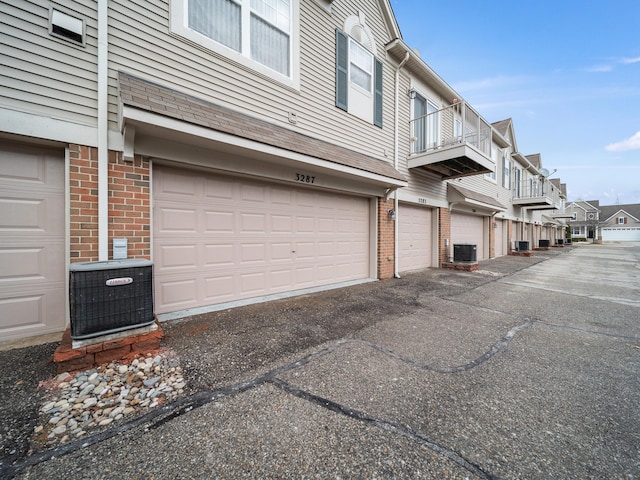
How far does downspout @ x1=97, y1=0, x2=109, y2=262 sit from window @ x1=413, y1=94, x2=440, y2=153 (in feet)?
24.8

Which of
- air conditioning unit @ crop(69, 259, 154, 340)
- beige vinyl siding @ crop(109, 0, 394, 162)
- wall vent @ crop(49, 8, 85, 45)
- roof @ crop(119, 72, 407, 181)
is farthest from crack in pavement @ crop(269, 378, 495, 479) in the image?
wall vent @ crop(49, 8, 85, 45)

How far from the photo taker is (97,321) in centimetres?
253

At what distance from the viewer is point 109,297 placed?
8.54 ft

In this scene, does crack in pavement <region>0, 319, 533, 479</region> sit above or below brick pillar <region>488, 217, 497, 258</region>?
below

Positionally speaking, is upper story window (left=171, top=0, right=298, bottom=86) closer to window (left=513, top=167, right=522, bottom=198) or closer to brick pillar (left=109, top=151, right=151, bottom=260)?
brick pillar (left=109, top=151, right=151, bottom=260)

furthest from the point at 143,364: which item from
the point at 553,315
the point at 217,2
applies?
the point at 553,315

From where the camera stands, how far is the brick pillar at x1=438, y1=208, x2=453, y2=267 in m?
9.14

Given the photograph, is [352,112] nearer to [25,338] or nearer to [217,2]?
[217,2]

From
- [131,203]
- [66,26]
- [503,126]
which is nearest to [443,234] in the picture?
[131,203]

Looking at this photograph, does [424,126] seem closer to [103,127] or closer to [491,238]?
[491,238]

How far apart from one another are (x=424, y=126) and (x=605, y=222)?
67.3 m

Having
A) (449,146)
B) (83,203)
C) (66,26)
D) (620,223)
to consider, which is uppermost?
(620,223)

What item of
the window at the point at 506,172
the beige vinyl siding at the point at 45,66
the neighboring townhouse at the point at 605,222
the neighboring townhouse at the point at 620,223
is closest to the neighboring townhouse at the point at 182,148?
the beige vinyl siding at the point at 45,66

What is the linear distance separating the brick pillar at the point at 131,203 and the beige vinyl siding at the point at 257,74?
0.54m
